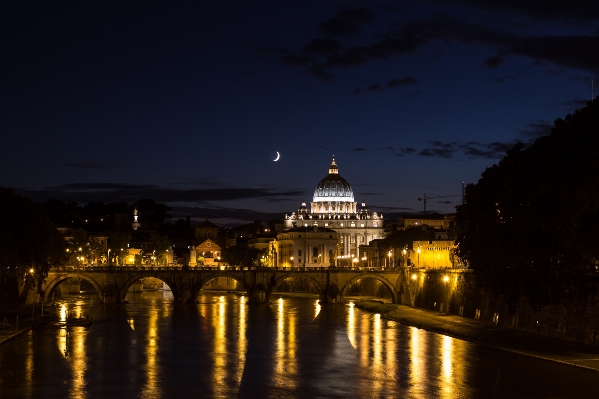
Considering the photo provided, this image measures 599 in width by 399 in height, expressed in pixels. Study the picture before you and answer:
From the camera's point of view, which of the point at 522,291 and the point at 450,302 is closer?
the point at 522,291

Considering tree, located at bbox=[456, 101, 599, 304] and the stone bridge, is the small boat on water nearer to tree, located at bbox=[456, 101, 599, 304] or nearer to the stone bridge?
the stone bridge

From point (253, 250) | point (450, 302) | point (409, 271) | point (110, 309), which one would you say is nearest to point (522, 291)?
point (450, 302)

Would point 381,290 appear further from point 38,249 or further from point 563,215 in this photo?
point 563,215

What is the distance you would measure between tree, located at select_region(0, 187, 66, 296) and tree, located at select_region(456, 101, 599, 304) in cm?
3655

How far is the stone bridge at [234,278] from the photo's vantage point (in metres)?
105

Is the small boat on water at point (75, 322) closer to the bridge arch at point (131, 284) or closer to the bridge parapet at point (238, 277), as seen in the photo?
the bridge parapet at point (238, 277)

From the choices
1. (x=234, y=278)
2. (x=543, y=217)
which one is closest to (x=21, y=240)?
(x=234, y=278)

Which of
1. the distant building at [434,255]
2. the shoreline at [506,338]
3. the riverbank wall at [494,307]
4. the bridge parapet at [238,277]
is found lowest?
the shoreline at [506,338]

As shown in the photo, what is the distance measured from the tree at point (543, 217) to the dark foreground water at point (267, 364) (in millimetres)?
6464

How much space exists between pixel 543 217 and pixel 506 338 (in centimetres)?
831

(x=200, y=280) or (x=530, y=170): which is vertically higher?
(x=530, y=170)

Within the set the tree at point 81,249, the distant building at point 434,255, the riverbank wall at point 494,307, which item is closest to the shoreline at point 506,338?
the riverbank wall at point 494,307

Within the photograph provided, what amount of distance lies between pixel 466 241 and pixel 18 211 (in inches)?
1499

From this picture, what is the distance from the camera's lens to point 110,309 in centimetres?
9569
